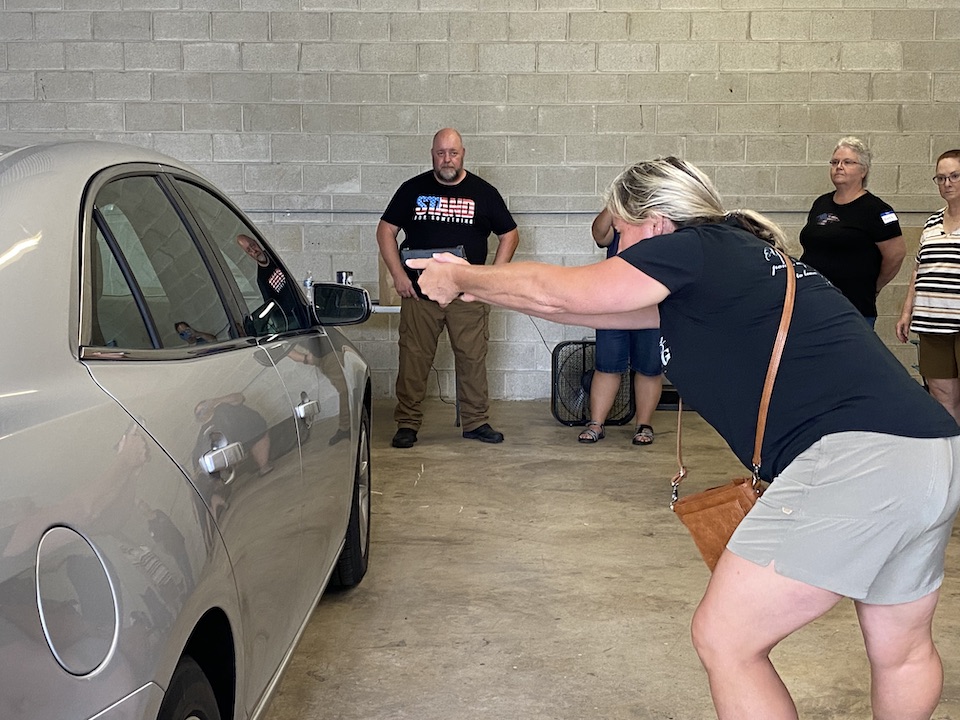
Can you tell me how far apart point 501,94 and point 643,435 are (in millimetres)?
2736

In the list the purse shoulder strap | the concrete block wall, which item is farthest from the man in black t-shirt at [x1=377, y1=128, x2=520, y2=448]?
the purse shoulder strap

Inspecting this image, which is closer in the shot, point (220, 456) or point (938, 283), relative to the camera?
point (220, 456)

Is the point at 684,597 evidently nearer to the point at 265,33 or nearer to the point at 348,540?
the point at 348,540

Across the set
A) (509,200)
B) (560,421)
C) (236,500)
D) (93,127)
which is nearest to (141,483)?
(236,500)

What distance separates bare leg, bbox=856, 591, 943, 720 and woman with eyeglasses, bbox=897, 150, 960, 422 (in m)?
3.23

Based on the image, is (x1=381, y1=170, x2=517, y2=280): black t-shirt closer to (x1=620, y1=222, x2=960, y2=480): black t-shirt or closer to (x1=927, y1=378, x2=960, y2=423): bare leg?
(x1=927, y1=378, x2=960, y2=423): bare leg

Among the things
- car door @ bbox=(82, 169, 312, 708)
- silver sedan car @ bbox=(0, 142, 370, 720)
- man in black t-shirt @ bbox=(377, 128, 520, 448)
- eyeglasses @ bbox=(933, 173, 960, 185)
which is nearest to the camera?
silver sedan car @ bbox=(0, 142, 370, 720)

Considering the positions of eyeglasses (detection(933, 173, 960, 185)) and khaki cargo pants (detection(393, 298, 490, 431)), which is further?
khaki cargo pants (detection(393, 298, 490, 431))

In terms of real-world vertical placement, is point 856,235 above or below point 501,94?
below

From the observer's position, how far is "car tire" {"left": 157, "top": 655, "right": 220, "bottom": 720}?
138cm

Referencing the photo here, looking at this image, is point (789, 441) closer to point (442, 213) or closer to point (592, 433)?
point (592, 433)

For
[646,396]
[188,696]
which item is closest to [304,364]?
[188,696]

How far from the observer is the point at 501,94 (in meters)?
7.28

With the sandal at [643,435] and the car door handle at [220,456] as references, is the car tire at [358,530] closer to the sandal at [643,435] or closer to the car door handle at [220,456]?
the car door handle at [220,456]
